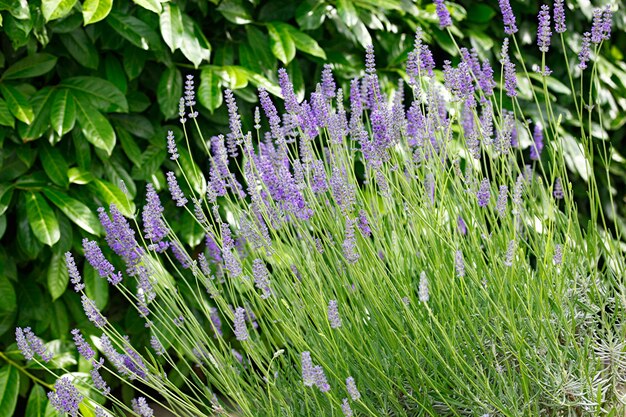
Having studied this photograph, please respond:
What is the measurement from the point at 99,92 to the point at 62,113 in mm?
157

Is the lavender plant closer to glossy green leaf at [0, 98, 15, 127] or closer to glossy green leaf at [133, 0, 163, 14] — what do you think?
glossy green leaf at [133, 0, 163, 14]

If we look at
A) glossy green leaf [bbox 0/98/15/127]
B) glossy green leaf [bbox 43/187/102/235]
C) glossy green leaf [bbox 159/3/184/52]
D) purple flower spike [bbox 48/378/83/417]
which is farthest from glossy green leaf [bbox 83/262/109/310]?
purple flower spike [bbox 48/378/83/417]

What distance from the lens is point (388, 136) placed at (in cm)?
170

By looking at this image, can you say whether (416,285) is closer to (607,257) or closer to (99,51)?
(607,257)

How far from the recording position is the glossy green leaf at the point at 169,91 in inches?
106

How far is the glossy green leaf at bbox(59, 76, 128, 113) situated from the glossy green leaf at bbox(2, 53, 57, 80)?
8 centimetres

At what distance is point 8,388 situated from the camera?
8.27 feet

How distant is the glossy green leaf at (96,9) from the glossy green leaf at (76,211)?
55 cm

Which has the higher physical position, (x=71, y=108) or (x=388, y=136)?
(x=388, y=136)

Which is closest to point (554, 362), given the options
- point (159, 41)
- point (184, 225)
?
point (184, 225)

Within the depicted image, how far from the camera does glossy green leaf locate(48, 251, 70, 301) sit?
2584 millimetres

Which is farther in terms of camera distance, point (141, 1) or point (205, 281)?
point (141, 1)

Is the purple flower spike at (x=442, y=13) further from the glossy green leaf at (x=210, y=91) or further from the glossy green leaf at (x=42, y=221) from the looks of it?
the glossy green leaf at (x=42, y=221)

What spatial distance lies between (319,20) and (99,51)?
0.77 meters
